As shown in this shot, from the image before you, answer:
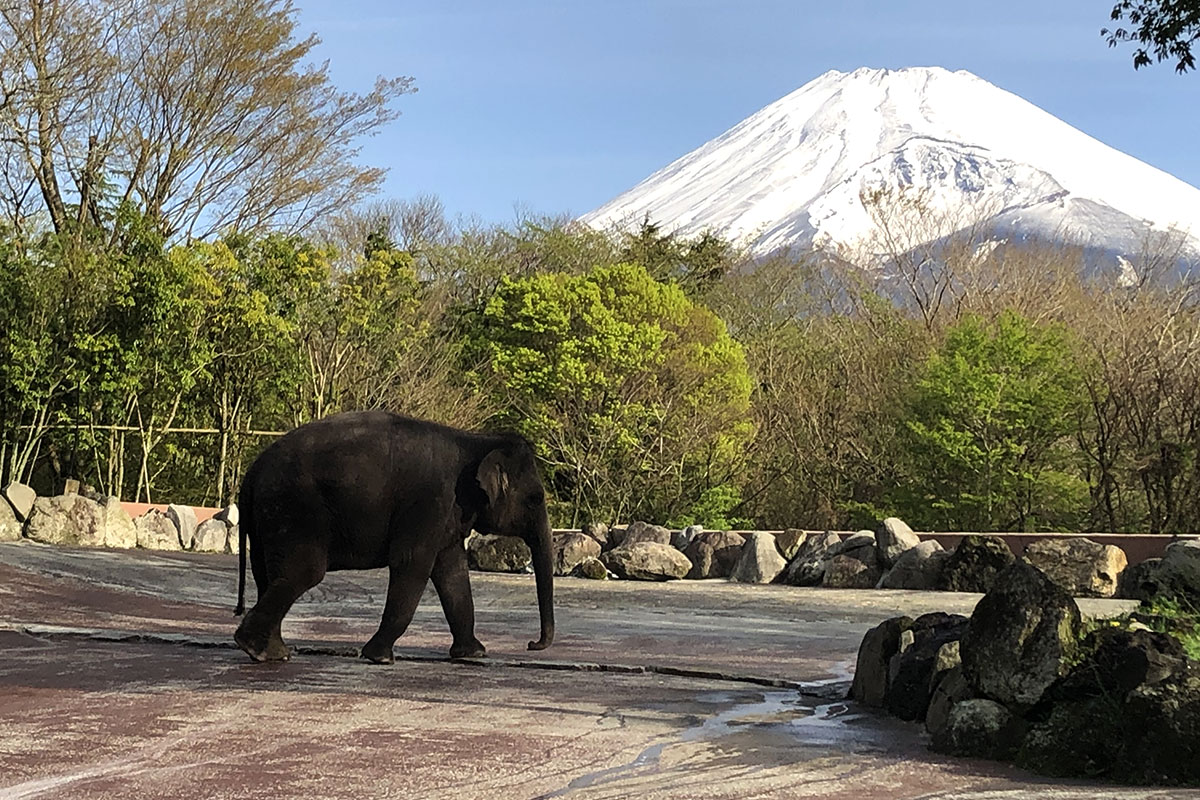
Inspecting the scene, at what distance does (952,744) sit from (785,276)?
4926 cm

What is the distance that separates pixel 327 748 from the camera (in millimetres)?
7902

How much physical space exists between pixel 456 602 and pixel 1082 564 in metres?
11.5

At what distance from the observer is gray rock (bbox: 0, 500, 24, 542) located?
24969 mm

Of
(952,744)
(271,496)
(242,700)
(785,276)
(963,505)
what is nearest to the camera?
(952,744)

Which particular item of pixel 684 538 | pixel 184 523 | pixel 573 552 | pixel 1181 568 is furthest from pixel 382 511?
pixel 184 523

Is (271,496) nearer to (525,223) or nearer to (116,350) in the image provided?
(116,350)

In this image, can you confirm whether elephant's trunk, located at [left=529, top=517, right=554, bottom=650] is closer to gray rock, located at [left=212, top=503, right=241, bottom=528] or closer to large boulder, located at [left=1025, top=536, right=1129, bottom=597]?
large boulder, located at [left=1025, top=536, right=1129, bottom=597]

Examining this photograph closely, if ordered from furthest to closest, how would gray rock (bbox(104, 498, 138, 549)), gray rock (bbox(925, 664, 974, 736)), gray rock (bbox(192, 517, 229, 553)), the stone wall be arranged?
1. gray rock (bbox(192, 517, 229, 553))
2. gray rock (bbox(104, 498, 138, 549))
3. the stone wall
4. gray rock (bbox(925, 664, 974, 736))

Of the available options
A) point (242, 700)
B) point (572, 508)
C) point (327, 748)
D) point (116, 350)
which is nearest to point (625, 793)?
point (327, 748)

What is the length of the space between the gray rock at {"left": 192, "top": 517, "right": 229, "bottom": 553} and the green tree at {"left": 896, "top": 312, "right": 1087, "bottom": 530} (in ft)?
42.0

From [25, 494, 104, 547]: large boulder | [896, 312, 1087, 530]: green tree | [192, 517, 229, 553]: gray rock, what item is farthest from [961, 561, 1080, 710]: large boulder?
[192, 517, 229, 553]: gray rock

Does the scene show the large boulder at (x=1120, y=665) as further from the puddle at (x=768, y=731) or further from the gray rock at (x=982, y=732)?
the puddle at (x=768, y=731)

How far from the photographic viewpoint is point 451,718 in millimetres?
9000

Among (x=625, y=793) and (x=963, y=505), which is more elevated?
(x=963, y=505)
